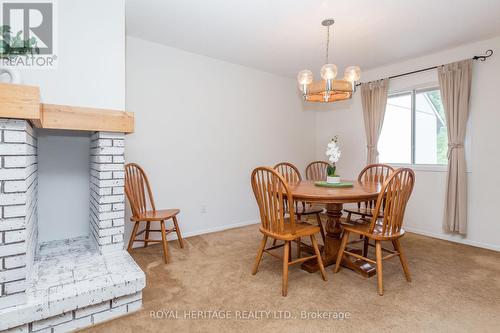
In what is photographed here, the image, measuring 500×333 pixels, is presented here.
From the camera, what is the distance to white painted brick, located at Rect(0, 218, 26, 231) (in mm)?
1371

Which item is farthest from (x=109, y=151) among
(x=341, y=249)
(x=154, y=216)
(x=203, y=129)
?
(x=341, y=249)

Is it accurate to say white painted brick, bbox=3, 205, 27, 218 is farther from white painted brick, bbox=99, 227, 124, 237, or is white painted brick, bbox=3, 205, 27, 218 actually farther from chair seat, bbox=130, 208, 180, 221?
chair seat, bbox=130, 208, 180, 221

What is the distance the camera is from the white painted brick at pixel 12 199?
137 centimetres

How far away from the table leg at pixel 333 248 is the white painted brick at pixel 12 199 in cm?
207

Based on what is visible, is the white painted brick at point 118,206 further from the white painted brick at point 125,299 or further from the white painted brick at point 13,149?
the white painted brick at point 13,149

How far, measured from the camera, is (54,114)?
1749 mm

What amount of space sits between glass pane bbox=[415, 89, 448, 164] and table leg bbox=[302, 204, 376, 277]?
6.51 ft

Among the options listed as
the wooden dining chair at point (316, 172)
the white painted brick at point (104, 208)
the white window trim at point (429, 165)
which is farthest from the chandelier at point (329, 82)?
the white painted brick at point (104, 208)

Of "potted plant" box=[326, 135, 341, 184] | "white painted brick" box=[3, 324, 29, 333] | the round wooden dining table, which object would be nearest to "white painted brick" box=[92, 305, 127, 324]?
"white painted brick" box=[3, 324, 29, 333]

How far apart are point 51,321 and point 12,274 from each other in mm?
348

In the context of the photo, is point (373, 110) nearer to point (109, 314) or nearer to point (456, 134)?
point (456, 134)

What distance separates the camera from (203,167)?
11.6 feet

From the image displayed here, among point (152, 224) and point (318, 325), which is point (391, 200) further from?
point (152, 224)

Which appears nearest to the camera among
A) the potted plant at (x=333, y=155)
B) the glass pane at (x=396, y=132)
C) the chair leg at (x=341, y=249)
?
the chair leg at (x=341, y=249)
